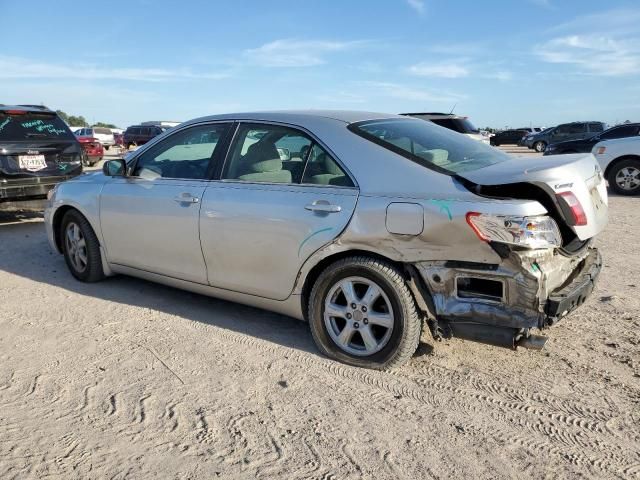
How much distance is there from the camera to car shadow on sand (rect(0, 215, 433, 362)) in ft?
13.4

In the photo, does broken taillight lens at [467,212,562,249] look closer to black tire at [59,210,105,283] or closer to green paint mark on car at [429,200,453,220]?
green paint mark on car at [429,200,453,220]

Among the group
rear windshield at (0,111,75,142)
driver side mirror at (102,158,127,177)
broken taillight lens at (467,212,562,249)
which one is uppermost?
rear windshield at (0,111,75,142)

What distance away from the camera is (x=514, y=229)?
291 centimetres

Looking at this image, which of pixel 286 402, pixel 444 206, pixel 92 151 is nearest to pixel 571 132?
pixel 92 151

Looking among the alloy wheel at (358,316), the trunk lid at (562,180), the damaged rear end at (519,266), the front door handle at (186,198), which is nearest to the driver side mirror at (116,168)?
the front door handle at (186,198)

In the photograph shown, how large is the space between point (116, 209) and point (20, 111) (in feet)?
14.6

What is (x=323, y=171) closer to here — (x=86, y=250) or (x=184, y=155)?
(x=184, y=155)

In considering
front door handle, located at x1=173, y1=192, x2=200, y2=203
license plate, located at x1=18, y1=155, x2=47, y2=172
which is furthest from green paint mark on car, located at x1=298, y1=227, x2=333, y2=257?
license plate, located at x1=18, y1=155, x2=47, y2=172

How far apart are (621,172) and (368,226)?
1040 centimetres

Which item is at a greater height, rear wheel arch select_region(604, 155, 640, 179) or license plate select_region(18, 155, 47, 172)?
license plate select_region(18, 155, 47, 172)

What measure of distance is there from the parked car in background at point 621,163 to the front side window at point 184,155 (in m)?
9.82

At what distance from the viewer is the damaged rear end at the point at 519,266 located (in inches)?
116

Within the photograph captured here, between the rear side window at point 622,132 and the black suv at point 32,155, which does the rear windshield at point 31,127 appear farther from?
the rear side window at point 622,132

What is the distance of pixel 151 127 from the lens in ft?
114
